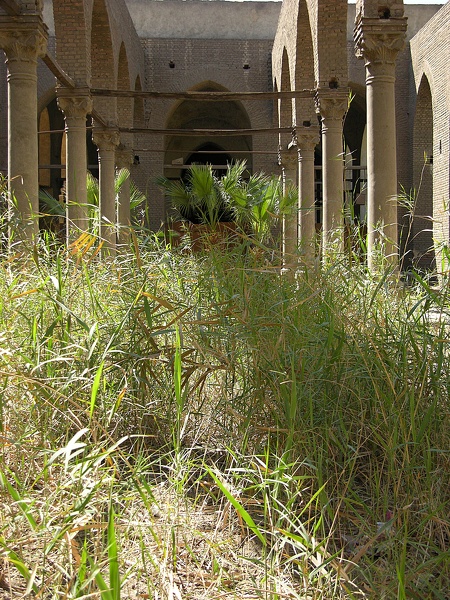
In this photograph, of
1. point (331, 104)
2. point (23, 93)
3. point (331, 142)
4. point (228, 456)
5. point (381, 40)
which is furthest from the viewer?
point (331, 142)

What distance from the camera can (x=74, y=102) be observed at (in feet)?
37.9

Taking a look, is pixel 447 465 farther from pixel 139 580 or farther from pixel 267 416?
pixel 139 580

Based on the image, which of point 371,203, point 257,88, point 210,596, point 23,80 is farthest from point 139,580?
point 257,88

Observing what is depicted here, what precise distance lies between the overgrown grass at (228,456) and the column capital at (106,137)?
37.7 feet

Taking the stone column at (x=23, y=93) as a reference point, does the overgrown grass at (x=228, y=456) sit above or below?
below

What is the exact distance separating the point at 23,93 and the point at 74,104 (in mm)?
3130

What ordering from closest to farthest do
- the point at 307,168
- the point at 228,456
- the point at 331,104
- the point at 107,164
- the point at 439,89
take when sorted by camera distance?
the point at 228,456 → the point at 331,104 → the point at 107,164 → the point at 307,168 → the point at 439,89

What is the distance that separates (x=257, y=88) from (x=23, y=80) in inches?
563

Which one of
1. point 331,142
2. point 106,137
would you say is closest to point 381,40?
point 331,142

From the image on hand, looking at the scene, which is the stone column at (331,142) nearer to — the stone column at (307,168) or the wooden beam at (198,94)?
the wooden beam at (198,94)

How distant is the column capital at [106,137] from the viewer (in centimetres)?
1498

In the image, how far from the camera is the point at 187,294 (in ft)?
13.1

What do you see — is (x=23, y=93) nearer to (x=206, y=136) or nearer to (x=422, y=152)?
(x=422, y=152)

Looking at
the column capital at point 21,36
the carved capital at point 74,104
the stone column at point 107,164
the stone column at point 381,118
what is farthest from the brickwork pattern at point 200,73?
the stone column at point 381,118
